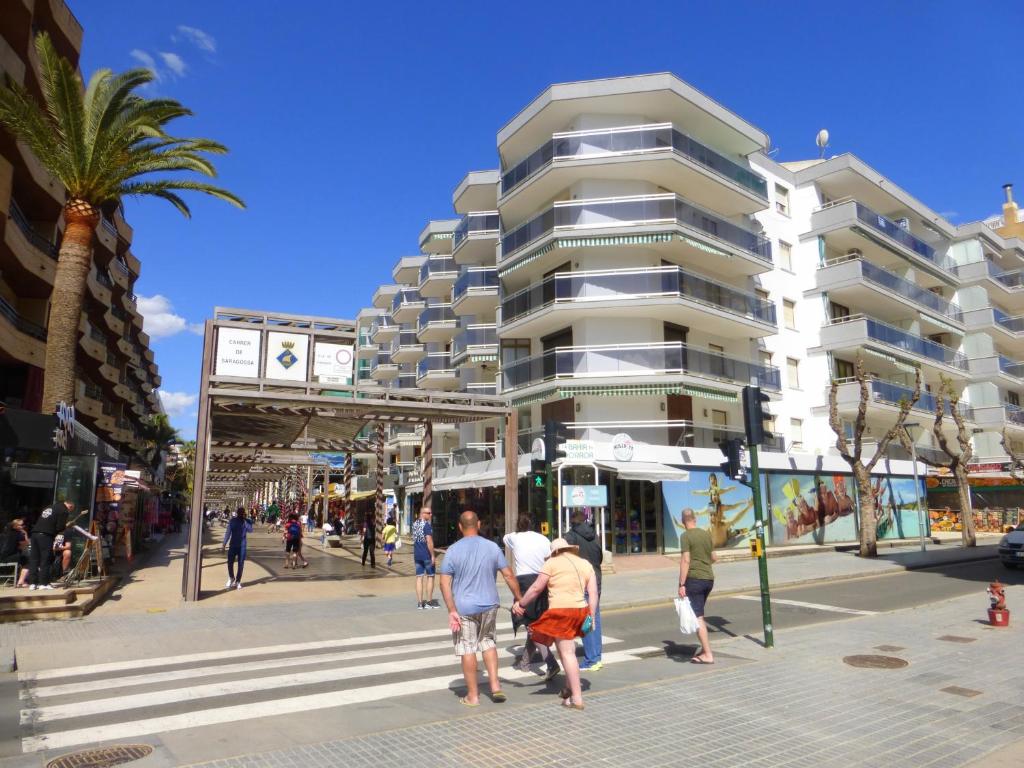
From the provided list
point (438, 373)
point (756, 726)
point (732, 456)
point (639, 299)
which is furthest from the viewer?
point (438, 373)

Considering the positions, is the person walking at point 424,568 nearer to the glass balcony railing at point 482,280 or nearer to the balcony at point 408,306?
the glass balcony railing at point 482,280

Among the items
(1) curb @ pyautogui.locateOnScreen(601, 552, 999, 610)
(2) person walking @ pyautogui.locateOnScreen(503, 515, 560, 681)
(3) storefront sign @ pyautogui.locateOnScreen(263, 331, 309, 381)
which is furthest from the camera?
(3) storefront sign @ pyautogui.locateOnScreen(263, 331, 309, 381)

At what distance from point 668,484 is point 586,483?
2.94 meters

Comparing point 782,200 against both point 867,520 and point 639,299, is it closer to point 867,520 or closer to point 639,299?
point 639,299

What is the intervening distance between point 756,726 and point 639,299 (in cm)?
2246

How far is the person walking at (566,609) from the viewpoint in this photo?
6.32m

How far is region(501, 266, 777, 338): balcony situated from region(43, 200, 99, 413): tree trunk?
52.7ft

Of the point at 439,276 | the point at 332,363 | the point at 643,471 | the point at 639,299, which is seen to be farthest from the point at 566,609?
the point at 439,276

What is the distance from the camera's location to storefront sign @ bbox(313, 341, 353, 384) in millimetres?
15836

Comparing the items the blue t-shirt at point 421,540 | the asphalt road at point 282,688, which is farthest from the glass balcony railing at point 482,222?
the asphalt road at point 282,688

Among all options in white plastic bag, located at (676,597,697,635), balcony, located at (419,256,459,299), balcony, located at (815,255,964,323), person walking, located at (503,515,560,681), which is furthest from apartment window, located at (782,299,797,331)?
person walking, located at (503,515,560,681)

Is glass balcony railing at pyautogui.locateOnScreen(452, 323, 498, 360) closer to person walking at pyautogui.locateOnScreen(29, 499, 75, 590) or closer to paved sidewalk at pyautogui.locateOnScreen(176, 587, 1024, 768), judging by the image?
person walking at pyautogui.locateOnScreen(29, 499, 75, 590)

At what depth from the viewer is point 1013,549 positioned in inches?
774

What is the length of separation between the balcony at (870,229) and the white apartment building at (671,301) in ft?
0.43
